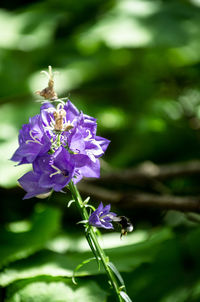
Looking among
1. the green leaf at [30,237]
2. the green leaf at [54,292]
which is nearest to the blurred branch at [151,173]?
the green leaf at [30,237]

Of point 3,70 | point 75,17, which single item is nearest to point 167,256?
point 3,70

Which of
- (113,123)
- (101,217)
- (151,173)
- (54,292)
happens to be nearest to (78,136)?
(101,217)

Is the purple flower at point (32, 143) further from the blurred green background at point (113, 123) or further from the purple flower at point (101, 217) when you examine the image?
the blurred green background at point (113, 123)

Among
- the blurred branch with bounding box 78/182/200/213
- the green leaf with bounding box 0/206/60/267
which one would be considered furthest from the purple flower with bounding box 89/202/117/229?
the blurred branch with bounding box 78/182/200/213

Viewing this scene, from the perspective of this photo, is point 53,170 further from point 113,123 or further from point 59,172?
point 113,123

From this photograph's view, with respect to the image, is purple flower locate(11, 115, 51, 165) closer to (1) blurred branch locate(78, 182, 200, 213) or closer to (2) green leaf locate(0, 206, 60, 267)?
(2) green leaf locate(0, 206, 60, 267)
